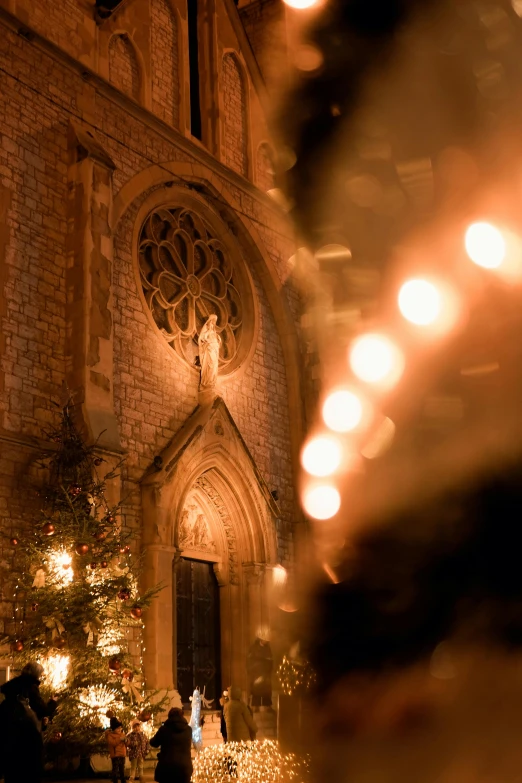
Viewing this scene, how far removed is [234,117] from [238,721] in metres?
12.1

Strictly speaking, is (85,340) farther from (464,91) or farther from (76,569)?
(464,91)

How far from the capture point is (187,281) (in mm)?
14867

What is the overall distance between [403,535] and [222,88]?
16262mm

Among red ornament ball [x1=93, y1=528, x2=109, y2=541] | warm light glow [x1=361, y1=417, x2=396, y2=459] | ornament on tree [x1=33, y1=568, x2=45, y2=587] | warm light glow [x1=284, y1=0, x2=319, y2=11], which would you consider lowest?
warm light glow [x1=361, y1=417, x2=396, y2=459]

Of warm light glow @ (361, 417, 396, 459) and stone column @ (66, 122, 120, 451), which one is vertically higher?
stone column @ (66, 122, 120, 451)

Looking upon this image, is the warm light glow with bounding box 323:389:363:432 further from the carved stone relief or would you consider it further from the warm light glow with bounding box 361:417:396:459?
the carved stone relief

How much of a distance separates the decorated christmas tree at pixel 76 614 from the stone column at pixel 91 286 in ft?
3.56

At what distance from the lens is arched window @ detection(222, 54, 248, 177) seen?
16547 millimetres

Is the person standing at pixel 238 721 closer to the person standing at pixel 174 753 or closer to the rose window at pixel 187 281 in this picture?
the person standing at pixel 174 753

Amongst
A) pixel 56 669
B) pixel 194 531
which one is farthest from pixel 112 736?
pixel 194 531

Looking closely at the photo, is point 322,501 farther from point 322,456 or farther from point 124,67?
point 124,67

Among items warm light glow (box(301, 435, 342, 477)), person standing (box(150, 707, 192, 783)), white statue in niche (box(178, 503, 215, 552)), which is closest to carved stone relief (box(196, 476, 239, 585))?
white statue in niche (box(178, 503, 215, 552))

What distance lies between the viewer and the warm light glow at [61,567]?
9.59 m

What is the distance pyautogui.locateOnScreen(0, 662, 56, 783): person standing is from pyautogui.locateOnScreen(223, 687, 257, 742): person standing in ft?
13.6
